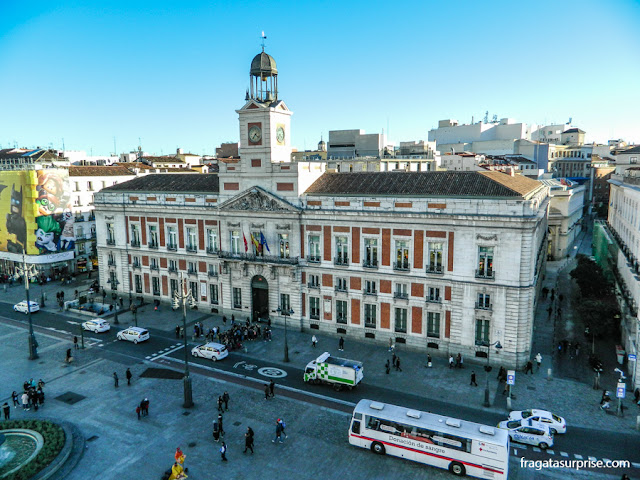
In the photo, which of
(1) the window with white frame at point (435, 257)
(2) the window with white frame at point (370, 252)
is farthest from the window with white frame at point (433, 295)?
(2) the window with white frame at point (370, 252)

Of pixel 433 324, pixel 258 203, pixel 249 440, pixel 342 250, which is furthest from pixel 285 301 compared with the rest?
pixel 249 440

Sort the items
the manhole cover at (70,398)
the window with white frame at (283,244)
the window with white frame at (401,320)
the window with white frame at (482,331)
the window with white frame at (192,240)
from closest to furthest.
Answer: the manhole cover at (70,398) → the window with white frame at (482,331) → the window with white frame at (401,320) → the window with white frame at (283,244) → the window with white frame at (192,240)

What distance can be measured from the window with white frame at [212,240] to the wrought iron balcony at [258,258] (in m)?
1.74

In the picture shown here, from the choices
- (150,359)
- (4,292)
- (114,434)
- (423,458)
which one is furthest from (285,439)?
(4,292)

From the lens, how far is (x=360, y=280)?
49750 millimetres

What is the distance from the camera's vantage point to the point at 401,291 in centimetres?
4797

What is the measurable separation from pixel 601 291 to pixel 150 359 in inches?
1901

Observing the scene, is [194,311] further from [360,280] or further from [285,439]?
[285,439]

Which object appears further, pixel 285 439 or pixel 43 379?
pixel 43 379

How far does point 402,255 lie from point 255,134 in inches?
860

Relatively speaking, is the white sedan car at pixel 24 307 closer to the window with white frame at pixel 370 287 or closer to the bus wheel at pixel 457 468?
the window with white frame at pixel 370 287

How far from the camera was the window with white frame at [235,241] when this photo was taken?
5634cm

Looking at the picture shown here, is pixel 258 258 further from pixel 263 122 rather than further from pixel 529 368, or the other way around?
pixel 529 368

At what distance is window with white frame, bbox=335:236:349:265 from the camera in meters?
50.2
